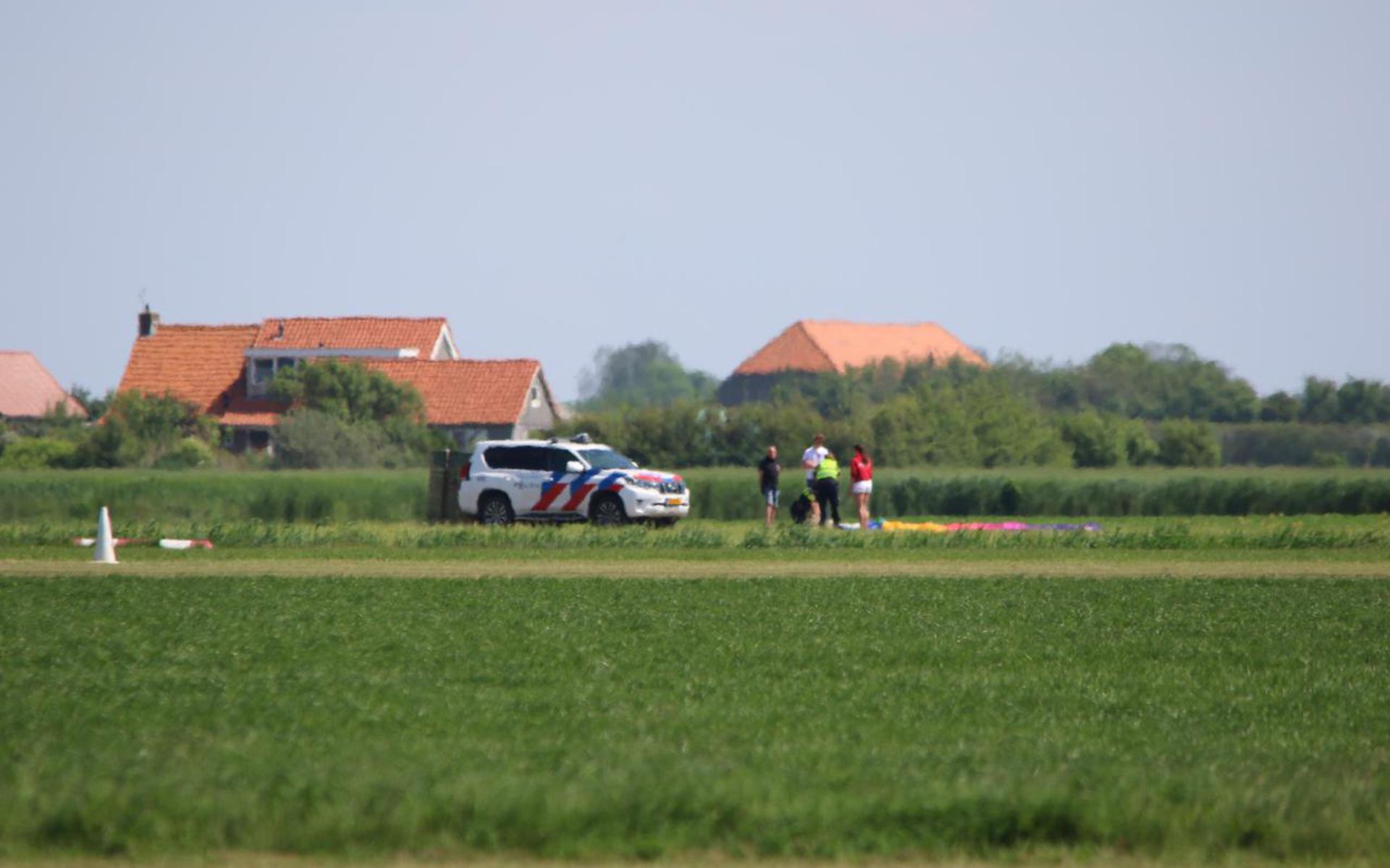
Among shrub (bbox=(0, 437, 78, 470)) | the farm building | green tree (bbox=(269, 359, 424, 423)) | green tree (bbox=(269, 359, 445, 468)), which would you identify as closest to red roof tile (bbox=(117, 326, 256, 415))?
the farm building

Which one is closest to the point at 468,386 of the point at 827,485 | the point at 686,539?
the point at 827,485

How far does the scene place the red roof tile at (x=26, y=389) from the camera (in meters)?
106

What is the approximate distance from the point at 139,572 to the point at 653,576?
6.96 m

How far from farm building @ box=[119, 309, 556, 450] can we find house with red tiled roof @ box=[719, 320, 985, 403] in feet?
122

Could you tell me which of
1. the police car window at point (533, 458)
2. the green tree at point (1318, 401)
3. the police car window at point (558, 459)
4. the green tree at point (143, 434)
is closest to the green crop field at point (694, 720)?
the police car window at point (558, 459)

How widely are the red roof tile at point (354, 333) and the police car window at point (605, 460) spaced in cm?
4949

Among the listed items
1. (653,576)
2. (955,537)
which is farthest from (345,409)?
(653,576)

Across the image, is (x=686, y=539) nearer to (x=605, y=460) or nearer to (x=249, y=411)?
(x=605, y=460)

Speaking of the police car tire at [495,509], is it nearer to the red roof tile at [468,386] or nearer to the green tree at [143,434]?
the green tree at [143,434]

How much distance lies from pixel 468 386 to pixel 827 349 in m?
47.3

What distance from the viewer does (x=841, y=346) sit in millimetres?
125562

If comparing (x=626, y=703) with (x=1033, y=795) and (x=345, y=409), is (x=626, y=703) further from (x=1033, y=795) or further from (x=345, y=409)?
(x=345, y=409)

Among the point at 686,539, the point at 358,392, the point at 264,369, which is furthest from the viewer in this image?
the point at 264,369

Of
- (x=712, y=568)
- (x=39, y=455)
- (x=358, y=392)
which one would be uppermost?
(x=358, y=392)
